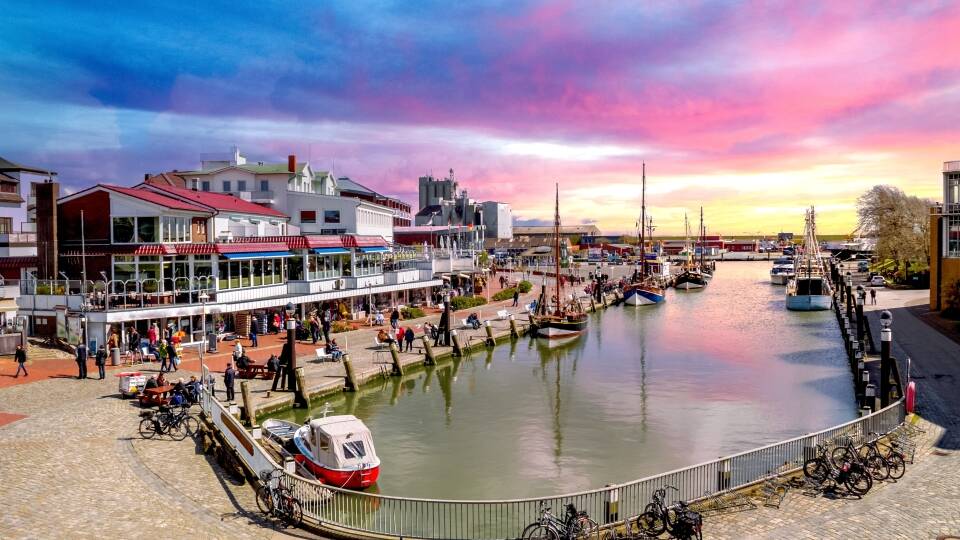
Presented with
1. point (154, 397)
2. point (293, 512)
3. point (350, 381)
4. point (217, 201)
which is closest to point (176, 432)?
point (154, 397)

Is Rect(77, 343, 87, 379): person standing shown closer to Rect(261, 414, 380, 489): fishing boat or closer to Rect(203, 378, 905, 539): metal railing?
Rect(261, 414, 380, 489): fishing boat

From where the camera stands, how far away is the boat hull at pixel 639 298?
8019 cm

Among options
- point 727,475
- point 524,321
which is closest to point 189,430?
point 727,475

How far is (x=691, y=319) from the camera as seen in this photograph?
218 feet

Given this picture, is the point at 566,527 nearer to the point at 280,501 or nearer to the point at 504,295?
the point at 280,501

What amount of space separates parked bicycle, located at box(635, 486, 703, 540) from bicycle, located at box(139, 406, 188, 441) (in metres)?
14.8

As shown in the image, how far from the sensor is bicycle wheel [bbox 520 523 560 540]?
1453cm

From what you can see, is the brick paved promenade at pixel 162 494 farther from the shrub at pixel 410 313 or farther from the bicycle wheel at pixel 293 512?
the shrub at pixel 410 313

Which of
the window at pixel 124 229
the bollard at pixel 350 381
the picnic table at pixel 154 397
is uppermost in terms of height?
the window at pixel 124 229

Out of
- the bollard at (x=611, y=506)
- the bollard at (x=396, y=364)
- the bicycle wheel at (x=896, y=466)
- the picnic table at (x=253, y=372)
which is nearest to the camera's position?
the bollard at (x=611, y=506)

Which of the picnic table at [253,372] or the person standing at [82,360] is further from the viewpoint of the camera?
the picnic table at [253,372]

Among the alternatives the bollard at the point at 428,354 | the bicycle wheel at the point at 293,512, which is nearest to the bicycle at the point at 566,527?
the bicycle wheel at the point at 293,512

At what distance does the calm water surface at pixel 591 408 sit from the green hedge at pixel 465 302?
1021cm

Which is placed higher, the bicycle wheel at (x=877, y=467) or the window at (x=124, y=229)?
the window at (x=124, y=229)
